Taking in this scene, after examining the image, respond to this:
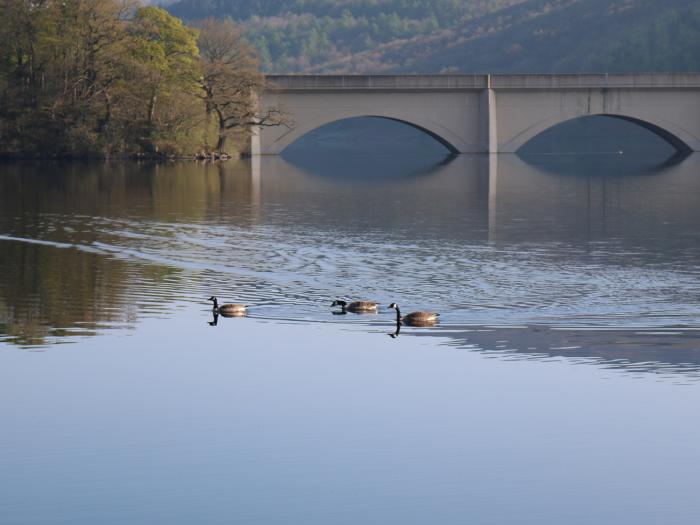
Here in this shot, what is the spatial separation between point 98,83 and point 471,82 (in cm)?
2637

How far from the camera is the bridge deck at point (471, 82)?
89688 millimetres

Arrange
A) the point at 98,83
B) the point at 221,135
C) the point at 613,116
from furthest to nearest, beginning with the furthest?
the point at 613,116, the point at 221,135, the point at 98,83

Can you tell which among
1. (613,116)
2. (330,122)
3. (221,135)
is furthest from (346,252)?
(613,116)

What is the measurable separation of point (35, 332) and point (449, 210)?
25277 millimetres

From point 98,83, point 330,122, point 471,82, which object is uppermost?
point 471,82

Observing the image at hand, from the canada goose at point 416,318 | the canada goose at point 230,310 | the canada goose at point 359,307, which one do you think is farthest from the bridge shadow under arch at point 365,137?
the canada goose at point 416,318

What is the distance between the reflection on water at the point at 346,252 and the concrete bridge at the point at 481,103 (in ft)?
107

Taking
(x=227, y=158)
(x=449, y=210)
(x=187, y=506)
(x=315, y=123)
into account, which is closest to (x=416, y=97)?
(x=315, y=123)

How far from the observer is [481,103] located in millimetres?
93000

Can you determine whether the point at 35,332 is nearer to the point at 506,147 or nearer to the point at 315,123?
the point at 315,123

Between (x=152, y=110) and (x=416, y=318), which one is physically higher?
(x=152, y=110)

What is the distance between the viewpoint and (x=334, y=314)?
21.2 metres

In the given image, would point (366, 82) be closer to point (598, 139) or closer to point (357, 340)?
point (598, 139)

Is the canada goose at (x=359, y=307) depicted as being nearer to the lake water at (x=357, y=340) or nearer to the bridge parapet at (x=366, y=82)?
the lake water at (x=357, y=340)
